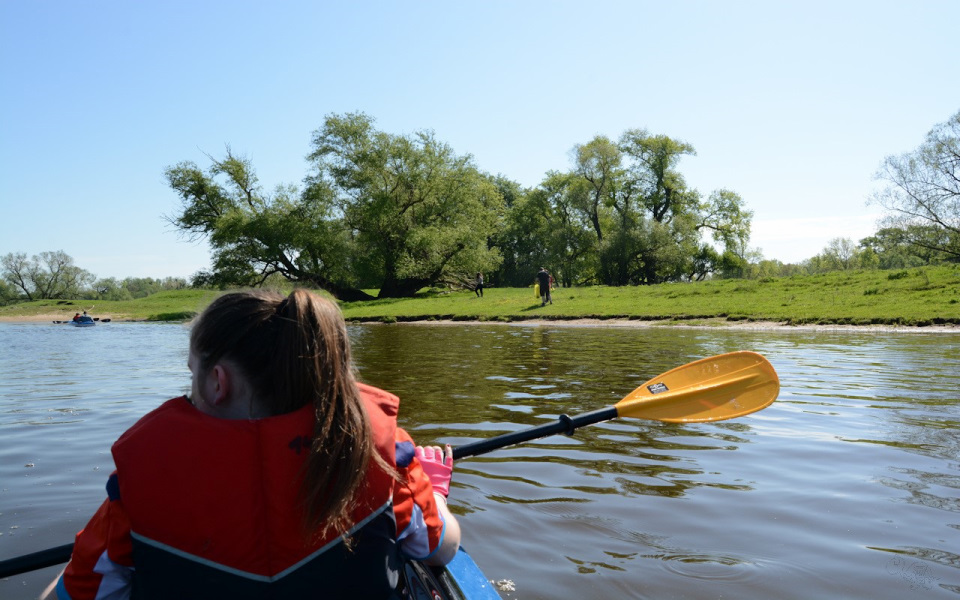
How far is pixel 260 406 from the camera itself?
69.4 inches

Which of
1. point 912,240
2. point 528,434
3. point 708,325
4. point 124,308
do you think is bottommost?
point 708,325

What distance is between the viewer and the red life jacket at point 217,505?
1647mm

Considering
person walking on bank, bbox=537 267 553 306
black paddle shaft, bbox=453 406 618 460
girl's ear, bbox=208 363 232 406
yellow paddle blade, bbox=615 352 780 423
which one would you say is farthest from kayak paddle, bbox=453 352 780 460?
person walking on bank, bbox=537 267 553 306

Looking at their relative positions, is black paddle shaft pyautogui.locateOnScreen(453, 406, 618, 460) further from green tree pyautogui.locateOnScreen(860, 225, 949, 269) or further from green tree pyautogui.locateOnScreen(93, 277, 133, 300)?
green tree pyautogui.locateOnScreen(93, 277, 133, 300)

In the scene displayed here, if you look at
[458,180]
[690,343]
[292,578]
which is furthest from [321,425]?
[458,180]

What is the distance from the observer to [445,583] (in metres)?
2.44

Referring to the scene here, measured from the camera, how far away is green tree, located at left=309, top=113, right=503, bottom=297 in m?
36.7

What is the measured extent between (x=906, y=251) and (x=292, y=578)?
3295cm

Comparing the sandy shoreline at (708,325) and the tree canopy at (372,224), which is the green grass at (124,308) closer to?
the tree canopy at (372,224)

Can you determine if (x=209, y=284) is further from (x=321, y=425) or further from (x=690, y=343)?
(x=321, y=425)

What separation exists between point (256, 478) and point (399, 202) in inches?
1452

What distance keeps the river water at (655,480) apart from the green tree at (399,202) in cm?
2627

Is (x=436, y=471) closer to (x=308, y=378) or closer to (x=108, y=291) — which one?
(x=308, y=378)

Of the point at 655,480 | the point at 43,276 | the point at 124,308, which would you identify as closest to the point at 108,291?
the point at 43,276
